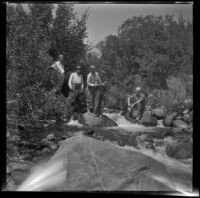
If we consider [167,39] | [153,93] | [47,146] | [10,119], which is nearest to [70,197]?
[47,146]

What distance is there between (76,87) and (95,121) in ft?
1.52

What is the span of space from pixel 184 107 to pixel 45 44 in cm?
179

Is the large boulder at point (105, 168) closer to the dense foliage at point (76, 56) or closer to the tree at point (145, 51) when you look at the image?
the dense foliage at point (76, 56)

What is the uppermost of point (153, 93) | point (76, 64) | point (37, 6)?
point (37, 6)

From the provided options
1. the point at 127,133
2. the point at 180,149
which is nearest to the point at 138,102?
the point at 127,133

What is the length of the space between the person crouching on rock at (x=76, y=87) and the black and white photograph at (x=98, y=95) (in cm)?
1

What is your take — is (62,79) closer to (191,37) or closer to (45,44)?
(45,44)

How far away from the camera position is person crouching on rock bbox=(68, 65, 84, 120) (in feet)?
16.5

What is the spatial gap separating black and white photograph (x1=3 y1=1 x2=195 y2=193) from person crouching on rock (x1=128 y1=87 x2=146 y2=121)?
1cm

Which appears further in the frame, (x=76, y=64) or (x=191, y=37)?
(x=76, y=64)

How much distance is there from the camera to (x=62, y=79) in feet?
16.6

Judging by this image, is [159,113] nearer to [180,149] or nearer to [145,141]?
[145,141]

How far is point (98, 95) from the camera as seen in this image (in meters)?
5.06

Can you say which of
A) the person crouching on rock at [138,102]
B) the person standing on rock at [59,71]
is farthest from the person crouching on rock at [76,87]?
the person crouching on rock at [138,102]
